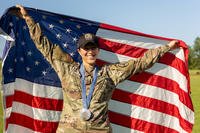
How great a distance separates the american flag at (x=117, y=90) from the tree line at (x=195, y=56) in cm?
12467

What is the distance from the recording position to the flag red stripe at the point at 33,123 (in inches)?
318

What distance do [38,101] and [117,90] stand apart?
1435mm

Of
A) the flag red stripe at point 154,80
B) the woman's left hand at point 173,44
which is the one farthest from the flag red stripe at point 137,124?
the woman's left hand at point 173,44

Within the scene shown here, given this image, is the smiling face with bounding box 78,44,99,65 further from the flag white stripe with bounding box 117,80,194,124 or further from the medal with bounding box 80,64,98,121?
the flag white stripe with bounding box 117,80,194,124

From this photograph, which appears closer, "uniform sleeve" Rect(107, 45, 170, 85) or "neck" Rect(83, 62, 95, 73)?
"neck" Rect(83, 62, 95, 73)

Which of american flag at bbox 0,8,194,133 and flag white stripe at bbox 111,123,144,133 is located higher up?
american flag at bbox 0,8,194,133

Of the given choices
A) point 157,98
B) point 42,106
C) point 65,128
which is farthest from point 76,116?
point 157,98

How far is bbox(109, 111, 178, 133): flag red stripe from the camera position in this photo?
27.7 feet

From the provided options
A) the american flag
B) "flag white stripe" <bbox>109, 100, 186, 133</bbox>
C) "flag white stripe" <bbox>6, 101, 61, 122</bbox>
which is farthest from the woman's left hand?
"flag white stripe" <bbox>6, 101, 61, 122</bbox>

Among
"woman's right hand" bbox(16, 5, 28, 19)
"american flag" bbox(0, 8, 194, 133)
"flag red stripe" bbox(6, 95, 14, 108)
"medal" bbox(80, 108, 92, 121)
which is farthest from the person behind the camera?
"american flag" bbox(0, 8, 194, 133)

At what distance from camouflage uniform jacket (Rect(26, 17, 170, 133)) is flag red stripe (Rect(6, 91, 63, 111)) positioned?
60.7 inches

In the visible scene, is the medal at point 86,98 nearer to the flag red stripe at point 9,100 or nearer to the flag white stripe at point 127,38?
the flag red stripe at point 9,100

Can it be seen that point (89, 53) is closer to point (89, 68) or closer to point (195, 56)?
point (89, 68)

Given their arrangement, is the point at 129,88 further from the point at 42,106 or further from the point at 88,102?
the point at 88,102
